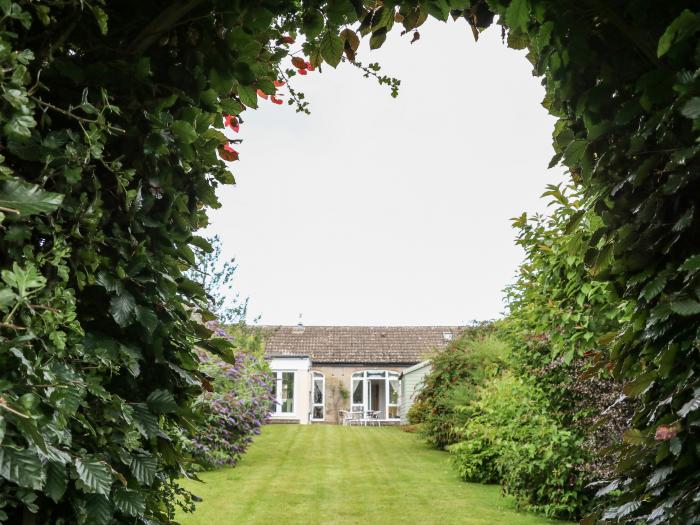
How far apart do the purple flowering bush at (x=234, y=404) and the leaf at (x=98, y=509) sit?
8.18 m

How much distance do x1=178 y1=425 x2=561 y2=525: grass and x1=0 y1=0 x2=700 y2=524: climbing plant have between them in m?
4.08

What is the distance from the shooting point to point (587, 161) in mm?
2354

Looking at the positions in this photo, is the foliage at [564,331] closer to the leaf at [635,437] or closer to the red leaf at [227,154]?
the leaf at [635,437]

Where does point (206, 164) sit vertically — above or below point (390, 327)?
below

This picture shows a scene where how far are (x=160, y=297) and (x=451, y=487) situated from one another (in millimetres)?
8633

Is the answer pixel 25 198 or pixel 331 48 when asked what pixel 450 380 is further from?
pixel 25 198

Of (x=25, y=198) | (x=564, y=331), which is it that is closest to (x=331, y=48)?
(x=25, y=198)

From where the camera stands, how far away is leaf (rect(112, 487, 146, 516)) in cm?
177

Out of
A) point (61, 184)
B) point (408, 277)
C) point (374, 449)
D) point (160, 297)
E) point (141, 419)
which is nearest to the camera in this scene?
point (61, 184)

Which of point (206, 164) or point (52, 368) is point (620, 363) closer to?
point (206, 164)

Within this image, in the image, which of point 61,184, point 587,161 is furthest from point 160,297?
point 587,161

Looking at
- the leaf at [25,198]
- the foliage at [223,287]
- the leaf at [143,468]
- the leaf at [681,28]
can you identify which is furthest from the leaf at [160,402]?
the foliage at [223,287]

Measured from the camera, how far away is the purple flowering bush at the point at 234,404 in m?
10.6

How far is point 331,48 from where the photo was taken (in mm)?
2512
